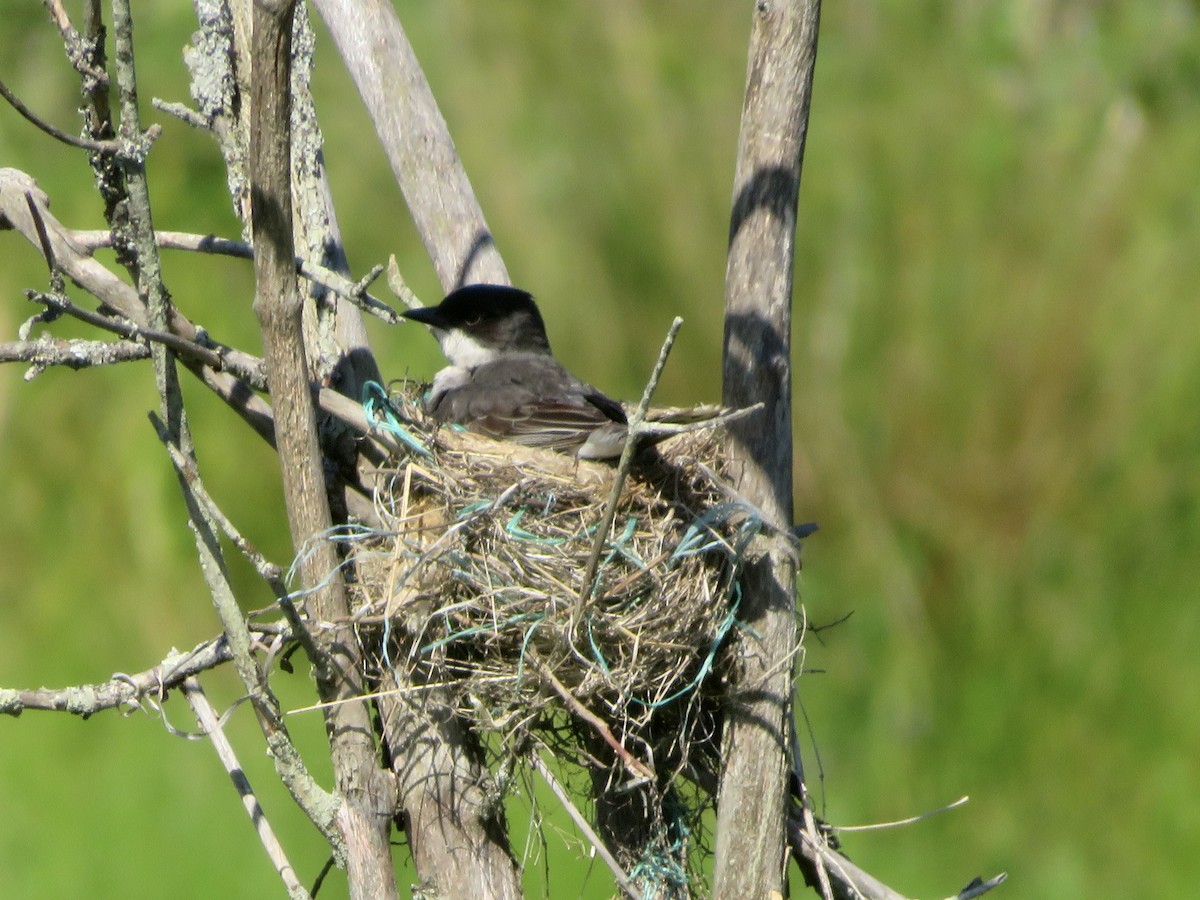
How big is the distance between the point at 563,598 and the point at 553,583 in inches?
2.7

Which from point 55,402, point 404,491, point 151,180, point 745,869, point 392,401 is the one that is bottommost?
point 745,869

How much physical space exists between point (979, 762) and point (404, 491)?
447 cm

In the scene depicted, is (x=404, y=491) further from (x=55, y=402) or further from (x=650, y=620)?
(x=55, y=402)

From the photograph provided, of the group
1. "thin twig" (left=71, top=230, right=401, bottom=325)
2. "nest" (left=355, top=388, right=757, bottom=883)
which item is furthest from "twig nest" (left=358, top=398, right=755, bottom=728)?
"thin twig" (left=71, top=230, right=401, bottom=325)

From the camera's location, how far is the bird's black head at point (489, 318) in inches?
160

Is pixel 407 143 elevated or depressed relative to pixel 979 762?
elevated

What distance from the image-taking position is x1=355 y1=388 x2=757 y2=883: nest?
3062 millimetres

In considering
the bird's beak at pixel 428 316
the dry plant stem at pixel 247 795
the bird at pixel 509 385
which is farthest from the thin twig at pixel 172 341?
the bird's beak at pixel 428 316

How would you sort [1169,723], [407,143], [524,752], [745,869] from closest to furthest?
[745,869], [524,752], [407,143], [1169,723]

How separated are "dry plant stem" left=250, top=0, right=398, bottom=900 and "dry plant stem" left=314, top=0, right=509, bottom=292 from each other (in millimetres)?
1163

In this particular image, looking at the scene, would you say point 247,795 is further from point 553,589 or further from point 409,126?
point 409,126

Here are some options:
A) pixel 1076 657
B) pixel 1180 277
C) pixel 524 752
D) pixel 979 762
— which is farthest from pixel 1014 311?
pixel 524 752

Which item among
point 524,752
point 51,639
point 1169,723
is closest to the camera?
A: point 524,752

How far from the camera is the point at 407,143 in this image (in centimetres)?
362
